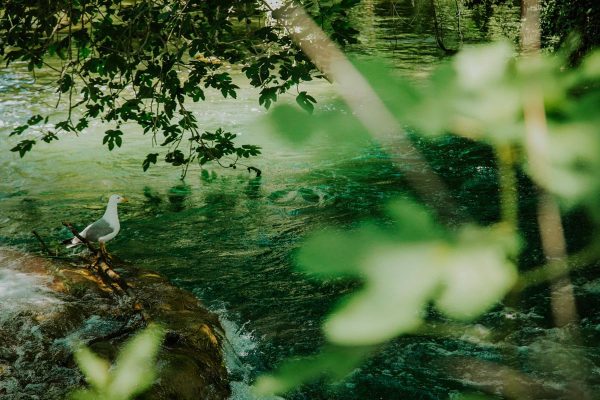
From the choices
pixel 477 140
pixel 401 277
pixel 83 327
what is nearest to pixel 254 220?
pixel 83 327

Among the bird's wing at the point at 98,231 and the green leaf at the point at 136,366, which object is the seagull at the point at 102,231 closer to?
the bird's wing at the point at 98,231

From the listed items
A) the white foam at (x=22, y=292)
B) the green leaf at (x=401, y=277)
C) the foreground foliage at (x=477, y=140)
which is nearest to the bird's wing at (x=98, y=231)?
the white foam at (x=22, y=292)

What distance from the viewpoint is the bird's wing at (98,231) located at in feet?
18.6

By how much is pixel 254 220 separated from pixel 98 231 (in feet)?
7.39

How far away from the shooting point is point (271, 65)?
451 centimetres

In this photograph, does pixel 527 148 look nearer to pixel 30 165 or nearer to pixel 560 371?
pixel 560 371

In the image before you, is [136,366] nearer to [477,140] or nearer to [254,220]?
[477,140]

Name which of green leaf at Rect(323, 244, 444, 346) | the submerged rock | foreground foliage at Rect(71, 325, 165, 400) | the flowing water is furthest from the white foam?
green leaf at Rect(323, 244, 444, 346)

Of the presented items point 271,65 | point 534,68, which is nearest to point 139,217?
point 271,65

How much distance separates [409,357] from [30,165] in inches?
288

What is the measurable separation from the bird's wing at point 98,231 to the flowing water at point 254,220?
0.75 metres

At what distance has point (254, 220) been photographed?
298 inches

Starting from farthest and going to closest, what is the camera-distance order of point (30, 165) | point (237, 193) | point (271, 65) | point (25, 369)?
point (30, 165), point (237, 193), point (271, 65), point (25, 369)

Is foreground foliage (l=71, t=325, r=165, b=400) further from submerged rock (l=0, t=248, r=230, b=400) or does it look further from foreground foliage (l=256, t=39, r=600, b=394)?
foreground foliage (l=256, t=39, r=600, b=394)
